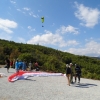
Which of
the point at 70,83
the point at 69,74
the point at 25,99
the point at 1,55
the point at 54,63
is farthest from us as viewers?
the point at 1,55

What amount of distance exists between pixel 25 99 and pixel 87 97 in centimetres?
383

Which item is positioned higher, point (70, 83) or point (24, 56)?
point (24, 56)

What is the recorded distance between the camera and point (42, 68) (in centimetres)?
3250

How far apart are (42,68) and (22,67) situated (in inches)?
274

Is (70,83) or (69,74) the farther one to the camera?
Result: (70,83)

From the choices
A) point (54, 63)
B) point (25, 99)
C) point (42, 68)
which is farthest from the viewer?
point (54, 63)

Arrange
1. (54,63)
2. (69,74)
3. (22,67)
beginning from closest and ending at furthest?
(69,74)
(22,67)
(54,63)

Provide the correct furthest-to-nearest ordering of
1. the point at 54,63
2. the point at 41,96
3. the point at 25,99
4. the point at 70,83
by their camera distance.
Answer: the point at 54,63, the point at 70,83, the point at 41,96, the point at 25,99

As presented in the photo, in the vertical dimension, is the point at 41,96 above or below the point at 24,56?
below

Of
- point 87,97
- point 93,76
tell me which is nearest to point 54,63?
point 93,76

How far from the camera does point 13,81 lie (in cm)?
1647

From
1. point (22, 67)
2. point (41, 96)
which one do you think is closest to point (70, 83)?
point (41, 96)

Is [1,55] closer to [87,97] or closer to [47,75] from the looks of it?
[47,75]

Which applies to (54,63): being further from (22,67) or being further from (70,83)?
(70,83)
